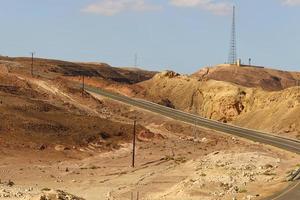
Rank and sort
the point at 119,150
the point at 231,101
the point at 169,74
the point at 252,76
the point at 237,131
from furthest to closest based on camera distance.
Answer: the point at 252,76
the point at 169,74
the point at 231,101
the point at 237,131
the point at 119,150

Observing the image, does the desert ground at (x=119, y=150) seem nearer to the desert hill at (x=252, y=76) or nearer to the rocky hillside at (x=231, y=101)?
the rocky hillside at (x=231, y=101)

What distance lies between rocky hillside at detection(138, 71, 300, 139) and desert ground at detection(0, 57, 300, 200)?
1.03ft

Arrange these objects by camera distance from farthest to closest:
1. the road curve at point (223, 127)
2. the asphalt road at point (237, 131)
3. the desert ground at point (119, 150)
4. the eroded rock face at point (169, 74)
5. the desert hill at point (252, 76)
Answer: the desert hill at point (252, 76) → the eroded rock face at point (169, 74) → the road curve at point (223, 127) → the desert ground at point (119, 150) → the asphalt road at point (237, 131)

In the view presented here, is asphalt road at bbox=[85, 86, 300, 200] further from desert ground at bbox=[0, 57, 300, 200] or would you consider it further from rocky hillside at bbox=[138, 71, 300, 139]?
rocky hillside at bbox=[138, 71, 300, 139]

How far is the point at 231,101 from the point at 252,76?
6692 cm

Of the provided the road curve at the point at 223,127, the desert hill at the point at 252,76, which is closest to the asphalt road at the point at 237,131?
the road curve at the point at 223,127

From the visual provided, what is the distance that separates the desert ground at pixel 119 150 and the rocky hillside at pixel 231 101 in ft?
1.03

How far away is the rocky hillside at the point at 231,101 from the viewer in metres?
90.1

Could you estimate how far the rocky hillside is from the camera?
9014 cm

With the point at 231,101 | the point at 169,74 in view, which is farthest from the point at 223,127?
the point at 169,74

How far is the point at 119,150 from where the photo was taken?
78875 millimetres

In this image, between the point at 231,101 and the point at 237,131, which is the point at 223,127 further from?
the point at 231,101

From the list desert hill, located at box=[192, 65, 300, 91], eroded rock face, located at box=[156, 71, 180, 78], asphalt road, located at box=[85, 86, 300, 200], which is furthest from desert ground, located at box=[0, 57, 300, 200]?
desert hill, located at box=[192, 65, 300, 91]

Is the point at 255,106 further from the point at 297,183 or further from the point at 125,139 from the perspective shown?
the point at 297,183
